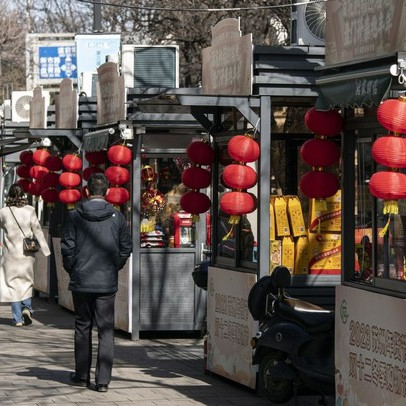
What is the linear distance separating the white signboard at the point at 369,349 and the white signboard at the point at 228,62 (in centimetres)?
255

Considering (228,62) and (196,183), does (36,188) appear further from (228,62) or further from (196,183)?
(228,62)

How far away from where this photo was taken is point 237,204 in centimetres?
1112

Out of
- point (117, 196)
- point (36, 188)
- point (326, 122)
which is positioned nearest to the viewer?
point (326, 122)

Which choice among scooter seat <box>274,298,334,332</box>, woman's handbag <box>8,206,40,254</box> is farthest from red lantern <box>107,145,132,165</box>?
scooter seat <box>274,298,334,332</box>

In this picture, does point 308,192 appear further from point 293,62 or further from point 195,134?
point 195,134

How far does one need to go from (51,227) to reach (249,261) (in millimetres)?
9172

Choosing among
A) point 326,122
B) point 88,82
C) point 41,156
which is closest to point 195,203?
point 326,122

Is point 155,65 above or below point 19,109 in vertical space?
above

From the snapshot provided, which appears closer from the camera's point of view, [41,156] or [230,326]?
[230,326]

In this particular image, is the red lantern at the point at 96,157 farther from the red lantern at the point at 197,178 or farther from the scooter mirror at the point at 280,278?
the scooter mirror at the point at 280,278

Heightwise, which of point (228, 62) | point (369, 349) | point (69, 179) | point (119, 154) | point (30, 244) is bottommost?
point (369, 349)

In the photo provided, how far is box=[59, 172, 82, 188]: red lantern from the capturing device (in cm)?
1773

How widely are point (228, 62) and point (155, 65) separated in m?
9.89

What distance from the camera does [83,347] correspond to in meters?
11.3
